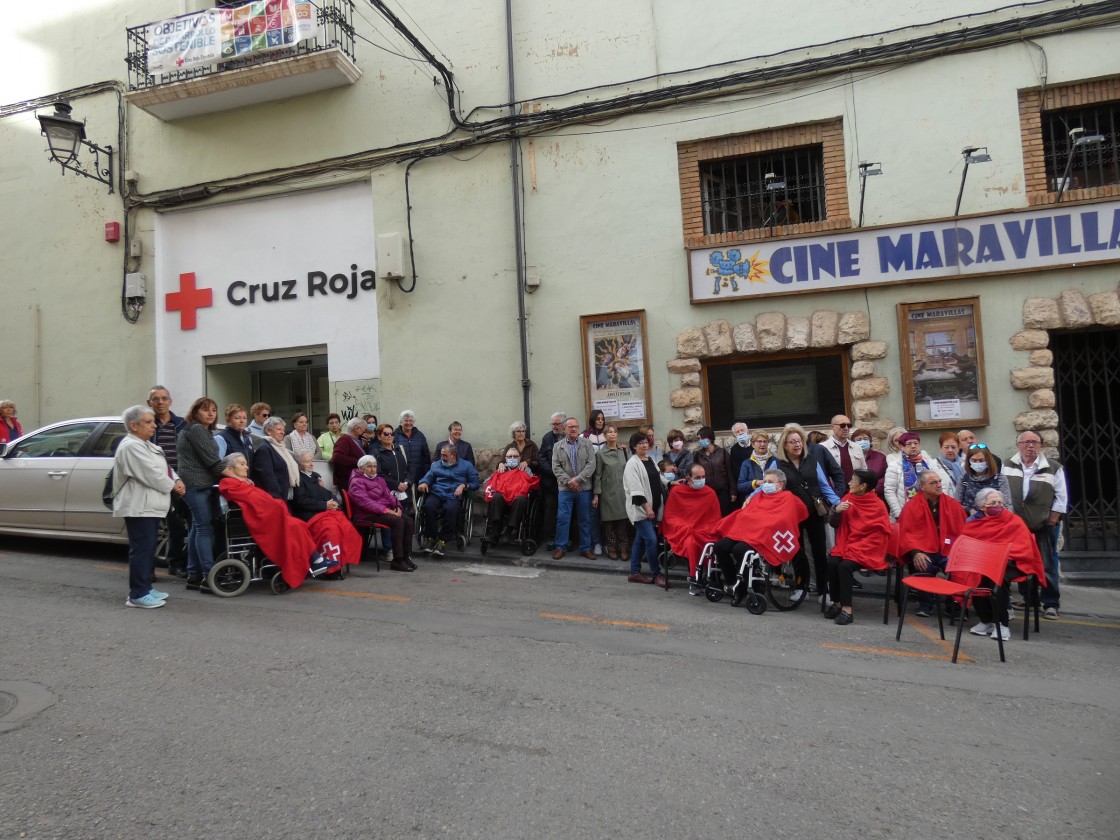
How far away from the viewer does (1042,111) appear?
31.6 ft

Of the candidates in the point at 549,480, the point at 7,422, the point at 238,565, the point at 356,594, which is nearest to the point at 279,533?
the point at 238,565

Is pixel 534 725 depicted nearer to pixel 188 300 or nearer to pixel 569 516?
pixel 569 516

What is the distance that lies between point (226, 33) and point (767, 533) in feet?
34.8

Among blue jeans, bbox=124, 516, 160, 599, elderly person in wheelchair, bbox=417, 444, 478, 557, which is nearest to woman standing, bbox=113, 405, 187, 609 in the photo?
blue jeans, bbox=124, 516, 160, 599

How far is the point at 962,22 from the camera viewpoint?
9734mm

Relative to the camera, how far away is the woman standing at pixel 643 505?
332 inches

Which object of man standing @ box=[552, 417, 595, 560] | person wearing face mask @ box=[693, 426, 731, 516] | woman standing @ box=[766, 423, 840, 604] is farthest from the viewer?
man standing @ box=[552, 417, 595, 560]

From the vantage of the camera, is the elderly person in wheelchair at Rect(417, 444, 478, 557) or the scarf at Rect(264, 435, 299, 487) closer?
the scarf at Rect(264, 435, 299, 487)

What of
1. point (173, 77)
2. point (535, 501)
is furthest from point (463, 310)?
point (173, 77)

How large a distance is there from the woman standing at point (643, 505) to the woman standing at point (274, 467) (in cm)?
346

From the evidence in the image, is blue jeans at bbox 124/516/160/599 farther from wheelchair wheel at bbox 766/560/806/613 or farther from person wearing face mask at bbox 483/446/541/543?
wheelchair wheel at bbox 766/560/806/613

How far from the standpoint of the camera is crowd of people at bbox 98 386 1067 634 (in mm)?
6930

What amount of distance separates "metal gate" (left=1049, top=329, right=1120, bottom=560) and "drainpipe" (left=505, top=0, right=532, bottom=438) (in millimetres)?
6664

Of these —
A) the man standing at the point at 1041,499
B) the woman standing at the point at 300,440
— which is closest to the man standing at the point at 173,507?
the woman standing at the point at 300,440
